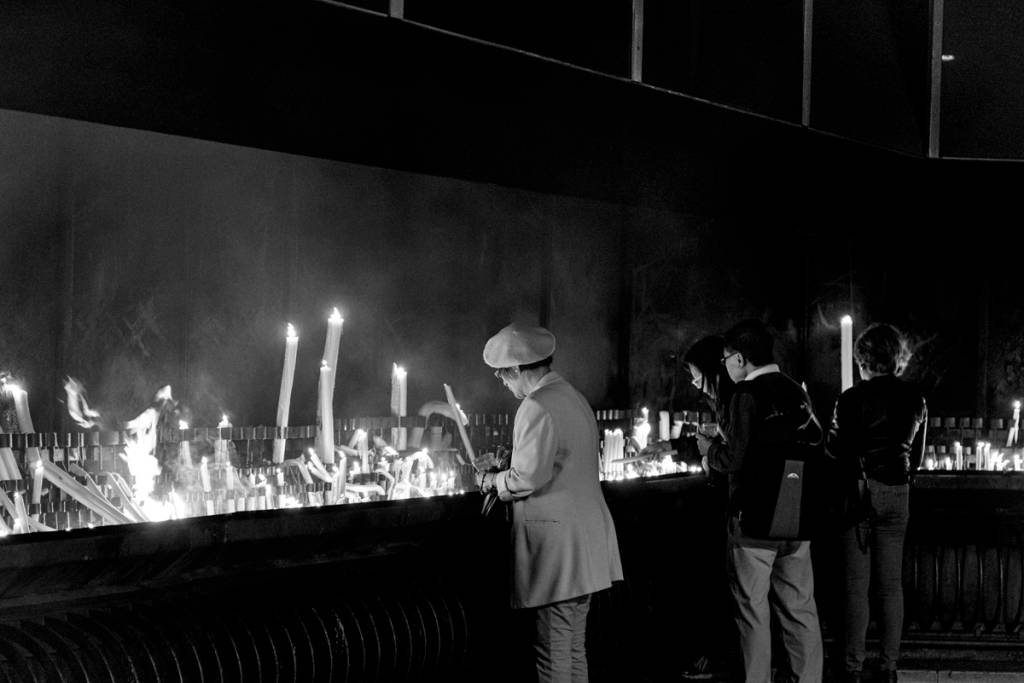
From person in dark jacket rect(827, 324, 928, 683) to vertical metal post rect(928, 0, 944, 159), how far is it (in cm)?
266

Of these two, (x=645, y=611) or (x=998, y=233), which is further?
(x=998, y=233)

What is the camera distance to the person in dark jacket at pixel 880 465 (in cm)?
736

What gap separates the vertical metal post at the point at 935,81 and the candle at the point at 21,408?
6.54 meters

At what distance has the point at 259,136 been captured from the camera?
6820 mm

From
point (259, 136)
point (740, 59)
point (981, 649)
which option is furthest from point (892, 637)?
point (259, 136)

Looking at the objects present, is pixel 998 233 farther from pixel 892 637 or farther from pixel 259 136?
pixel 259 136

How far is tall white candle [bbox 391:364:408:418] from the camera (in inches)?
303

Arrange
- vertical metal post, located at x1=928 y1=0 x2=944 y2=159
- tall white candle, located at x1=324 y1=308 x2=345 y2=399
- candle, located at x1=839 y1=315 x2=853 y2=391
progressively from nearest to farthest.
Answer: tall white candle, located at x1=324 y1=308 x2=345 y2=399
candle, located at x1=839 y1=315 x2=853 y2=391
vertical metal post, located at x1=928 y1=0 x2=944 y2=159

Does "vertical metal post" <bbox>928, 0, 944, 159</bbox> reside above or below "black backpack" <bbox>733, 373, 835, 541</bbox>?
above

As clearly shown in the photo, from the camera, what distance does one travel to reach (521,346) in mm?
5609

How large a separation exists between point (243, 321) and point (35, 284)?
4.13ft

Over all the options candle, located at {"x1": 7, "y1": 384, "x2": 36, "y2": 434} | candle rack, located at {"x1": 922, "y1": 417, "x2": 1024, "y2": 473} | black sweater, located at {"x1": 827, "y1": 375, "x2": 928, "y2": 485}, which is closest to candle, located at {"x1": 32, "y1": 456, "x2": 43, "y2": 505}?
candle, located at {"x1": 7, "y1": 384, "x2": 36, "y2": 434}

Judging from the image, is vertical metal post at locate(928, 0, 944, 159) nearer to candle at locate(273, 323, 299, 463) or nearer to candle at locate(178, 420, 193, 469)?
candle at locate(273, 323, 299, 463)

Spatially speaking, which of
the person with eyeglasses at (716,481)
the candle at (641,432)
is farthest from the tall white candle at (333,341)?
the candle at (641,432)
